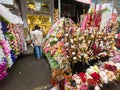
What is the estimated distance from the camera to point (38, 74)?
145 inches

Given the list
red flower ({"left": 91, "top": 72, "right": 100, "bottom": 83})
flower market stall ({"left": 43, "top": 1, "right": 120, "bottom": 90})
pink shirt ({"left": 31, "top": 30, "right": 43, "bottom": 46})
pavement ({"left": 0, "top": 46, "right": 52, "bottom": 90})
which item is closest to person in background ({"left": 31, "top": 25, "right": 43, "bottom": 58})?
pink shirt ({"left": 31, "top": 30, "right": 43, "bottom": 46})

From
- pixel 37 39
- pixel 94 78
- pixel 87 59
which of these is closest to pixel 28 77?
pixel 37 39

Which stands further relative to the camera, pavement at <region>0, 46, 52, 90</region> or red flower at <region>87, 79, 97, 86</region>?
pavement at <region>0, 46, 52, 90</region>

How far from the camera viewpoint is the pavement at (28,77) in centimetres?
303

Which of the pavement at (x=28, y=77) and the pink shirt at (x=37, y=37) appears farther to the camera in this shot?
the pink shirt at (x=37, y=37)

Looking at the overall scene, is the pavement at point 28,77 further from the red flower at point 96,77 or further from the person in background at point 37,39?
the red flower at point 96,77

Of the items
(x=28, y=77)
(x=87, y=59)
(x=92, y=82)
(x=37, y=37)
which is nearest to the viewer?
(x=92, y=82)

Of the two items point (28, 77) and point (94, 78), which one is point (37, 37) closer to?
point (28, 77)

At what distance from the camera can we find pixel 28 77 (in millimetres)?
3492

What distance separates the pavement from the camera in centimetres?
303

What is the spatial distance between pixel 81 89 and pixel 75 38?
1.81 ft

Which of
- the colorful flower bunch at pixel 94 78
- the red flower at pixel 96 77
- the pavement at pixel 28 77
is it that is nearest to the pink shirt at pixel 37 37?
the pavement at pixel 28 77

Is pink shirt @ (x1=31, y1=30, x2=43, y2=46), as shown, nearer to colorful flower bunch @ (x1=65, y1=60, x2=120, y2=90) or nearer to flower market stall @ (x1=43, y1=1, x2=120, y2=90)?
flower market stall @ (x1=43, y1=1, x2=120, y2=90)

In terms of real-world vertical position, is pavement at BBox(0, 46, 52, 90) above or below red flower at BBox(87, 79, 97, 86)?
below
